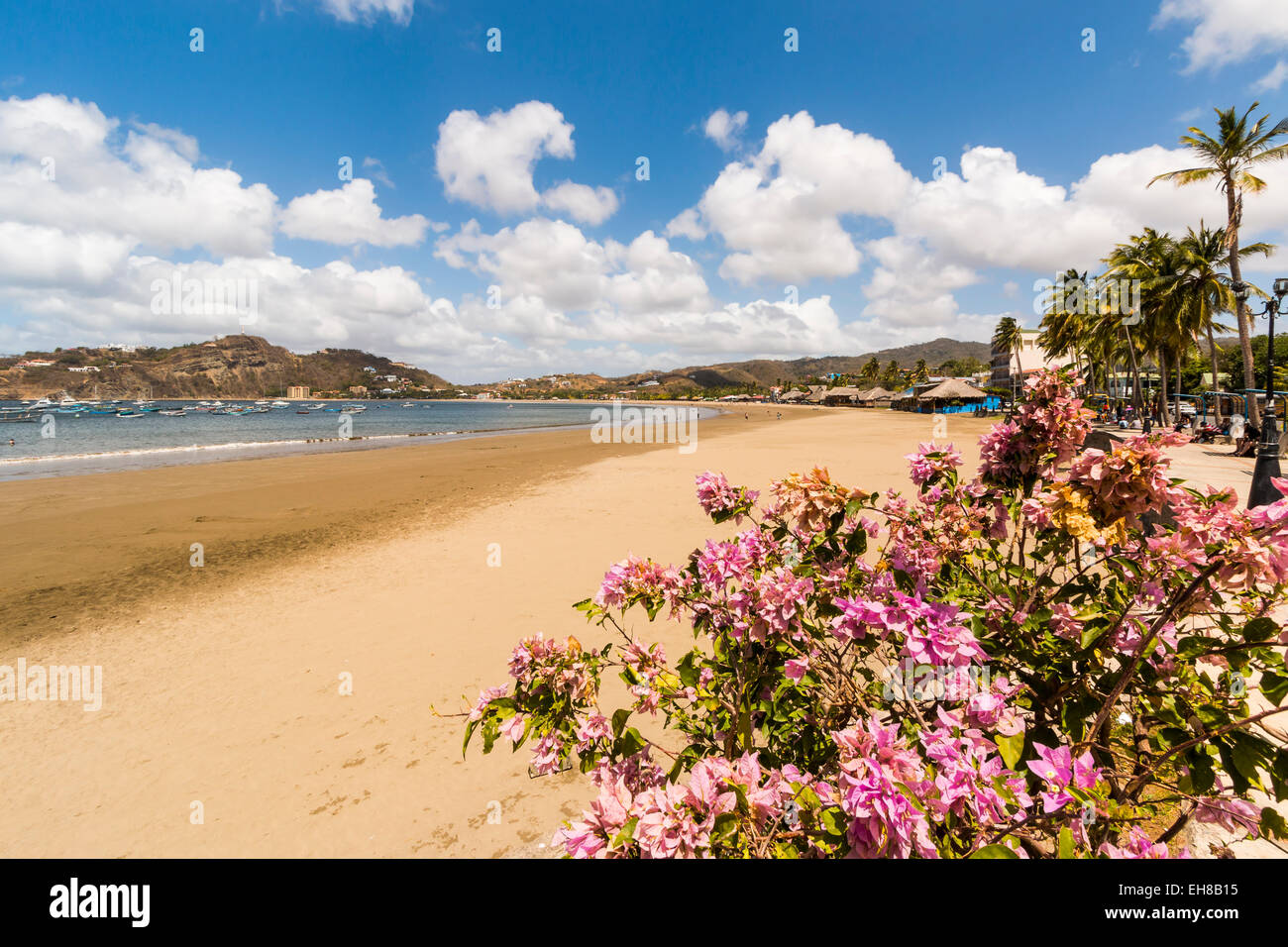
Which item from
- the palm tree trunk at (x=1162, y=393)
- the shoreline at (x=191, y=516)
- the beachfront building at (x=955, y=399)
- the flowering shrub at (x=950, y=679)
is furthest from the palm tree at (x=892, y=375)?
the flowering shrub at (x=950, y=679)

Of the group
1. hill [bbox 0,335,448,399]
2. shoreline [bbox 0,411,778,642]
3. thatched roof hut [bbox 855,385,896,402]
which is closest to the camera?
shoreline [bbox 0,411,778,642]

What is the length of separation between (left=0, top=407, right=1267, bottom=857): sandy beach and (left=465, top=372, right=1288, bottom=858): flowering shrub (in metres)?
0.91

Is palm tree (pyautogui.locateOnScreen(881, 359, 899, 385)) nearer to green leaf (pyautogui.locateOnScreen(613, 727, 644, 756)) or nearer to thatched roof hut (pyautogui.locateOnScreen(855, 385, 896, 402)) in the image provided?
thatched roof hut (pyautogui.locateOnScreen(855, 385, 896, 402))

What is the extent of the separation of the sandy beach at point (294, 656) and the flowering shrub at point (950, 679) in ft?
Result: 2.98

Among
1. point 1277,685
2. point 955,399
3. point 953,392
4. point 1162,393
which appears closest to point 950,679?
point 1277,685

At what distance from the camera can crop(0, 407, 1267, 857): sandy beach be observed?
3.57 m

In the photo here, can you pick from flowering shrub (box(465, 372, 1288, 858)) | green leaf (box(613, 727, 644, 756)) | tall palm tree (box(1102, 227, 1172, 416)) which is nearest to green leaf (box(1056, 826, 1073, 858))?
flowering shrub (box(465, 372, 1288, 858))

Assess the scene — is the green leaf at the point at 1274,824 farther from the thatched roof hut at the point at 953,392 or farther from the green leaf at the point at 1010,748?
the thatched roof hut at the point at 953,392

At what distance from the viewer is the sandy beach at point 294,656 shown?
3.57 meters

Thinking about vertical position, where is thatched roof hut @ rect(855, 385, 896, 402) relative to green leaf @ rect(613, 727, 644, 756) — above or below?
above

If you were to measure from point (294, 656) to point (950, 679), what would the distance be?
6.64 meters

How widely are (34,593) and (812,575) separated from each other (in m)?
12.1

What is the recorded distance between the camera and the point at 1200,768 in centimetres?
136
